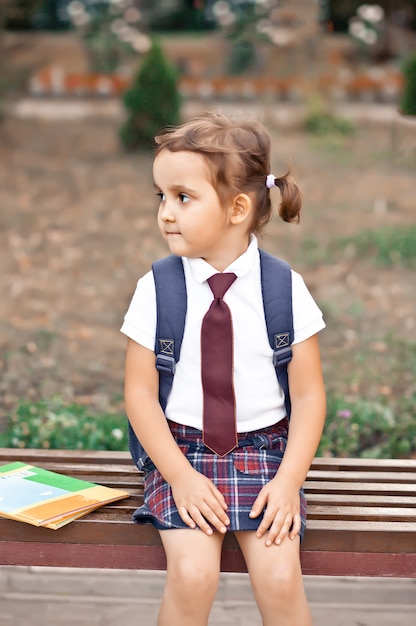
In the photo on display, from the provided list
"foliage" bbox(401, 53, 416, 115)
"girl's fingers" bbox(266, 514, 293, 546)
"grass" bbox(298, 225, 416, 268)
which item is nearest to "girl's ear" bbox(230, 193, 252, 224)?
"girl's fingers" bbox(266, 514, 293, 546)

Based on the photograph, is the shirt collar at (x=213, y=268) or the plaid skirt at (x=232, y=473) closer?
the plaid skirt at (x=232, y=473)

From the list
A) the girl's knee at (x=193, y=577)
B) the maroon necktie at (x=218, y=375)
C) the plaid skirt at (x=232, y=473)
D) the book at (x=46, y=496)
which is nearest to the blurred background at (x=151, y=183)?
the maroon necktie at (x=218, y=375)

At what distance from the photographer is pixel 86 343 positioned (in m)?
5.28

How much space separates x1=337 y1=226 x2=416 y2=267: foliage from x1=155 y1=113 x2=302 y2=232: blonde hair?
4253 millimetres

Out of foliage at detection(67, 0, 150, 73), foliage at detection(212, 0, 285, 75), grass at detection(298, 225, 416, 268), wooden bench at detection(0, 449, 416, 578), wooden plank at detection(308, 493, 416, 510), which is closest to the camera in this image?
wooden bench at detection(0, 449, 416, 578)

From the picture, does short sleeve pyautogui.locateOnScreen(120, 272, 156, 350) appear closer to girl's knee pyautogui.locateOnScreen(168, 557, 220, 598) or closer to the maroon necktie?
the maroon necktie

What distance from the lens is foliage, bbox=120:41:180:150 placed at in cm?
855

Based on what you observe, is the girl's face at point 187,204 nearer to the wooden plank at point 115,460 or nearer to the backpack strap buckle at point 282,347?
the backpack strap buckle at point 282,347

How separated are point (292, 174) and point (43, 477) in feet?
3.51

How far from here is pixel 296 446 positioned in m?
2.34

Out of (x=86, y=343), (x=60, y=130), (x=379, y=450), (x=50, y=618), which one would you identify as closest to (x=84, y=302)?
(x=86, y=343)

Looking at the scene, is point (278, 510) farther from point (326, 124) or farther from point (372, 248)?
point (326, 124)

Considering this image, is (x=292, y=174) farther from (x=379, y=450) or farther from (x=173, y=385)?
(x=379, y=450)

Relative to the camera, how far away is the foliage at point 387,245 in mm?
6613
